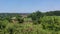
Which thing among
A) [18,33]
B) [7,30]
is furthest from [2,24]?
[18,33]

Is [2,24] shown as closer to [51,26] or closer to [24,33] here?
[51,26]

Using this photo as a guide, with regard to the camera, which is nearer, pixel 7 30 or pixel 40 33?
pixel 40 33

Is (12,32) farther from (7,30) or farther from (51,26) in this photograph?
(51,26)

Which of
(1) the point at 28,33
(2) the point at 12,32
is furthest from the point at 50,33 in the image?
(2) the point at 12,32

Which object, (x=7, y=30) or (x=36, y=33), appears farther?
(x=7, y=30)

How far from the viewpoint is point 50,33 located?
16.7 meters

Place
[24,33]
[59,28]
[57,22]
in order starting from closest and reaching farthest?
[24,33], [59,28], [57,22]

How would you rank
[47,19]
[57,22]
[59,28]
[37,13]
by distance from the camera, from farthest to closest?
1. [37,13]
2. [47,19]
3. [57,22]
4. [59,28]

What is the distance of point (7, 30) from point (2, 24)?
206 inches

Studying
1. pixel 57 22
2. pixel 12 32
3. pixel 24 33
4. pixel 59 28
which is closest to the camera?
pixel 24 33

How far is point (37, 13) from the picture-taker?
46375 mm

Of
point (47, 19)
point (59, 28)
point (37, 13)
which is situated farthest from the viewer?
point (37, 13)

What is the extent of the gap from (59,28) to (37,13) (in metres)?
26.7

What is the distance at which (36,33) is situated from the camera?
15.9 m
